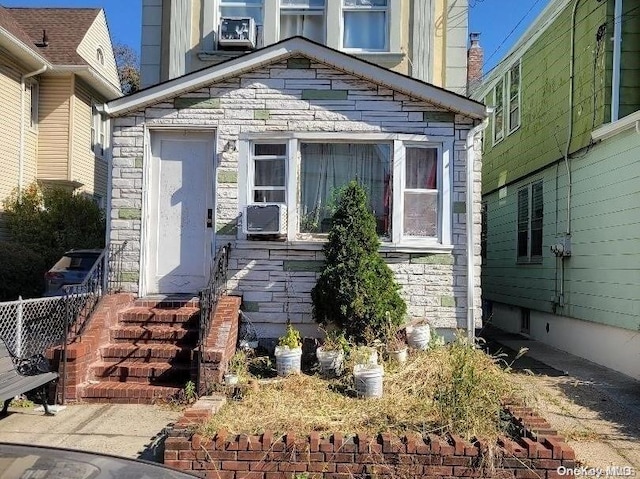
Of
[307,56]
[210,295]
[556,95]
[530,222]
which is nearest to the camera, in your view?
[210,295]

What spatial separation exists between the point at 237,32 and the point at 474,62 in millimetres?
8876

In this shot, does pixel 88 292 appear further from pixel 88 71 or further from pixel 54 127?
pixel 88 71

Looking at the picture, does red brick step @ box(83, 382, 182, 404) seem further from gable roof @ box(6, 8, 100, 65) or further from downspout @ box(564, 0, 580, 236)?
gable roof @ box(6, 8, 100, 65)

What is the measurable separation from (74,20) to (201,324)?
Result: 1565cm

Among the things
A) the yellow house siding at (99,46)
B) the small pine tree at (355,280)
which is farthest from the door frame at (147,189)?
the yellow house siding at (99,46)

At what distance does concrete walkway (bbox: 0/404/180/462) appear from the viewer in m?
5.03

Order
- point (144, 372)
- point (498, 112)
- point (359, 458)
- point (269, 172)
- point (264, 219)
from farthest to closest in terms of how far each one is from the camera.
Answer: point (498, 112), point (269, 172), point (264, 219), point (144, 372), point (359, 458)

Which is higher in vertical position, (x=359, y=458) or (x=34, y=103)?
(x=34, y=103)

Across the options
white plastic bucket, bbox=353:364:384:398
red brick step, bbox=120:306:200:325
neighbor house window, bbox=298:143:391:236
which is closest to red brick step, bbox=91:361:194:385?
red brick step, bbox=120:306:200:325

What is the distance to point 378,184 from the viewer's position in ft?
26.8

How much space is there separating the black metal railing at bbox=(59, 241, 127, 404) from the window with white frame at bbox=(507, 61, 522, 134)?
375 inches

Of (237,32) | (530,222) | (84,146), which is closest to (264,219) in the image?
(237,32)

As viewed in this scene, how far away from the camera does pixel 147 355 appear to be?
272 inches

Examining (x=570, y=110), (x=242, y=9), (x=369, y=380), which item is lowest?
(x=369, y=380)
